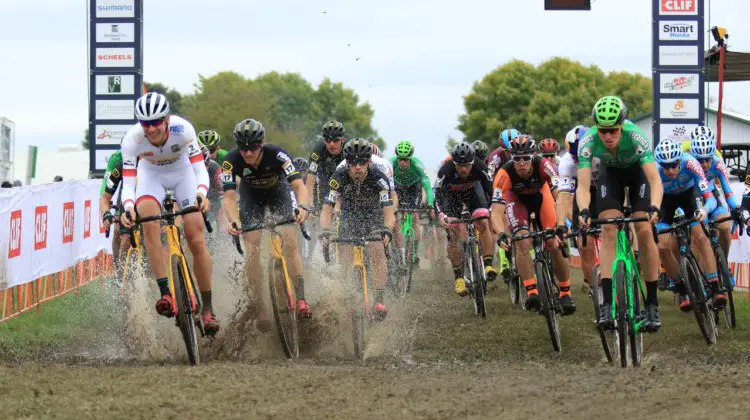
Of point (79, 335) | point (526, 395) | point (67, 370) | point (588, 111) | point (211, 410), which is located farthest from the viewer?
point (588, 111)

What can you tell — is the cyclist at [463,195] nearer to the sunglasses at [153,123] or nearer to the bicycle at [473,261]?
the bicycle at [473,261]

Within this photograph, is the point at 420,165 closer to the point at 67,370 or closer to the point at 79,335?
the point at 79,335

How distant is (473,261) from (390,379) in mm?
6095

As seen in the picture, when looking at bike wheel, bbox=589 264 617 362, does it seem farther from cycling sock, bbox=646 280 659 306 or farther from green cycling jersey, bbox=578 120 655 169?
green cycling jersey, bbox=578 120 655 169

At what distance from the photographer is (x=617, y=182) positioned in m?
10.4

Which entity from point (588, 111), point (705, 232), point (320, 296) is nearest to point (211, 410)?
point (320, 296)

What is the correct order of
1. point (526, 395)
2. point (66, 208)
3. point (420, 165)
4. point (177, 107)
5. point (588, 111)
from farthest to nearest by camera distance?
point (177, 107) → point (588, 111) → point (420, 165) → point (66, 208) → point (526, 395)

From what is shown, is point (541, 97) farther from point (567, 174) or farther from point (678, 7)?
point (567, 174)

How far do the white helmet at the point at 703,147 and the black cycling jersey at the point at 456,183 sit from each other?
2.69 metres

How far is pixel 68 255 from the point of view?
17.3 meters

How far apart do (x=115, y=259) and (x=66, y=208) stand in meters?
3.25

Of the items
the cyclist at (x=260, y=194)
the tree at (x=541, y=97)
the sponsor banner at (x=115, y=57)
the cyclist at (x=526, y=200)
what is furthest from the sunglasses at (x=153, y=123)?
the tree at (x=541, y=97)

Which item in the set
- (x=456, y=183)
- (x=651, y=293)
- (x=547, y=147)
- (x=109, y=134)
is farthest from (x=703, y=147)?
(x=109, y=134)

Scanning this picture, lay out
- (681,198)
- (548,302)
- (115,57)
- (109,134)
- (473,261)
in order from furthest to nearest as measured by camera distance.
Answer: (109,134) < (115,57) < (473,261) < (681,198) < (548,302)
